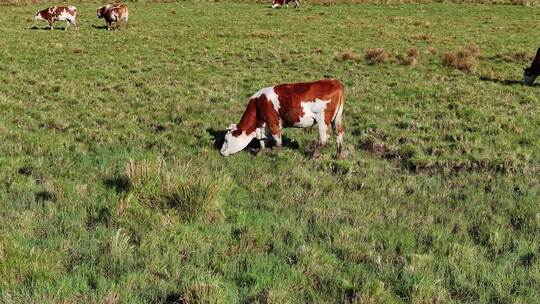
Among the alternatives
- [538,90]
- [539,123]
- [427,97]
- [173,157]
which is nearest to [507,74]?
[538,90]

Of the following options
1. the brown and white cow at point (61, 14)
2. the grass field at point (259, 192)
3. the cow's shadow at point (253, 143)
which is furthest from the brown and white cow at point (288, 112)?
the brown and white cow at point (61, 14)

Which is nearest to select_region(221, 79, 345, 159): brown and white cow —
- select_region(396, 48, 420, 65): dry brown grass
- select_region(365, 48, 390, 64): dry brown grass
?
select_region(396, 48, 420, 65): dry brown grass

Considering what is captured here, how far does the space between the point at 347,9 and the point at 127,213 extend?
37771 millimetres

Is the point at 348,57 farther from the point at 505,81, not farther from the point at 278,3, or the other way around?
the point at 278,3

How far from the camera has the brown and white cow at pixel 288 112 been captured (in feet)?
29.1

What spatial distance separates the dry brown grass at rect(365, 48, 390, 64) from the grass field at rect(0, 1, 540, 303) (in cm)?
150

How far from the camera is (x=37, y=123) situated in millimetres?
10891

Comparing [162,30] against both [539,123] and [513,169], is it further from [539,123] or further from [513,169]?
[513,169]

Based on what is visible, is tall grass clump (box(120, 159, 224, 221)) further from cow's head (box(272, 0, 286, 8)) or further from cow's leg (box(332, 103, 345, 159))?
cow's head (box(272, 0, 286, 8))

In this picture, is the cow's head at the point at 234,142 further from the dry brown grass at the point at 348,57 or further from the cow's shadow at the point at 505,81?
the dry brown grass at the point at 348,57

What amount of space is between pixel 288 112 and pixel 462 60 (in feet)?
39.8

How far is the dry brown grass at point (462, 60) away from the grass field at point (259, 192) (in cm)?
52

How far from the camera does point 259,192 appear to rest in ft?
22.5

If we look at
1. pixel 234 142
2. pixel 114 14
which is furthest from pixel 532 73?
Answer: pixel 114 14
